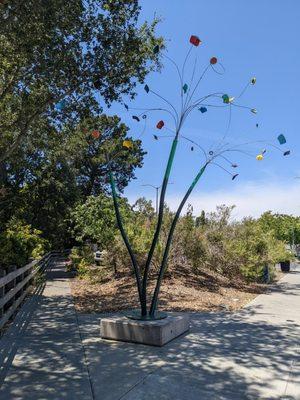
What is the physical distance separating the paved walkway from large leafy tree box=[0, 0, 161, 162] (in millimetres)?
5035

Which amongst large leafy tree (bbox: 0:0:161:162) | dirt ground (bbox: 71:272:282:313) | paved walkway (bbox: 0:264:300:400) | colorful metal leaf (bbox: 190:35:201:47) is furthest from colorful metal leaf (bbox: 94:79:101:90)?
paved walkway (bbox: 0:264:300:400)

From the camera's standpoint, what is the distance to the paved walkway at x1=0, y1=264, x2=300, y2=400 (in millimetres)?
4590

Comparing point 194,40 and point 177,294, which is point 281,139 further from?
point 177,294

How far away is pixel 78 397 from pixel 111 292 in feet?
27.4

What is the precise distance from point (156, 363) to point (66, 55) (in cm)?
796

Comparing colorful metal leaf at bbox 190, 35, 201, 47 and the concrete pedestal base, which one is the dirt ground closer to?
the concrete pedestal base

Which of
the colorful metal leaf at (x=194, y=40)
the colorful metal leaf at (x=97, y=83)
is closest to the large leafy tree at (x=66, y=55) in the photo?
the colorful metal leaf at (x=97, y=83)

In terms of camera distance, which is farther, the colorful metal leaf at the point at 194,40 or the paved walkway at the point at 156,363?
the colorful metal leaf at the point at 194,40

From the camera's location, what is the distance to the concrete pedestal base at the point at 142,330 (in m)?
6.46

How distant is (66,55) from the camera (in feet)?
35.1

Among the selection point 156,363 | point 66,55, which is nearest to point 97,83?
point 66,55

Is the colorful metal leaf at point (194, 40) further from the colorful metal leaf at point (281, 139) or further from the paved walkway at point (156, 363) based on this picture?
the paved walkway at point (156, 363)

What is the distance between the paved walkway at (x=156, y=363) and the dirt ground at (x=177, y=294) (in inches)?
68.9

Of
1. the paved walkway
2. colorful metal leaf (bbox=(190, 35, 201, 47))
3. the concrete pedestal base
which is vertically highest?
colorful metal leaf (bbox=(190, 35, 201, 47))
